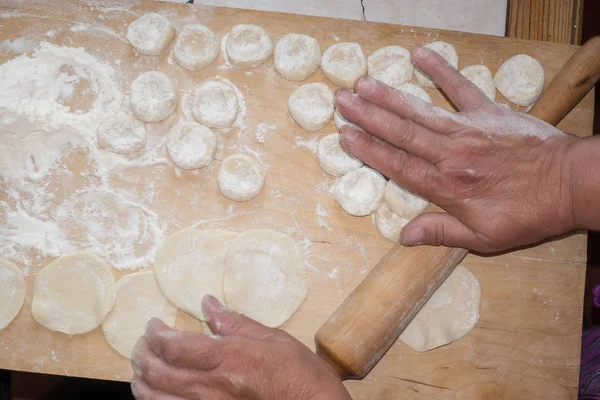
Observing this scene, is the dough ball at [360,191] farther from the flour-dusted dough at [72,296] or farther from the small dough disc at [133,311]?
the flour-dusted dough at [72,296]

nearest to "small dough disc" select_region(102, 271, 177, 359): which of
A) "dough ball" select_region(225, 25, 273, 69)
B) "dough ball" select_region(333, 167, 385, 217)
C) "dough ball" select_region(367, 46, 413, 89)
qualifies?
"dough ball" select_region(333, 167, 385, 217)

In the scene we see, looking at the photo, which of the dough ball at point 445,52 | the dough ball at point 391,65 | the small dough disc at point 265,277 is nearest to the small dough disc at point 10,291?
the small dough disc at point 265,277

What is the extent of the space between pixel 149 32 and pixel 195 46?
17 centimetres

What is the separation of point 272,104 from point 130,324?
917 mm

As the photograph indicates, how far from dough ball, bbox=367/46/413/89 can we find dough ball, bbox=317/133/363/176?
0.30 metres

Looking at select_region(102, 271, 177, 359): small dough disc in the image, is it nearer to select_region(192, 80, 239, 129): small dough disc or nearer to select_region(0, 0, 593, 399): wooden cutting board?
select_region(0, 0, 593, 399): wooden cutting board

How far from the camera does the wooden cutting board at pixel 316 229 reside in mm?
1815

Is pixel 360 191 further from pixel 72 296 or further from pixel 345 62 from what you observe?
pixel 72 296

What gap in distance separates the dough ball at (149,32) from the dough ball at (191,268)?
2.20ft

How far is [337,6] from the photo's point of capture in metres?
2.27

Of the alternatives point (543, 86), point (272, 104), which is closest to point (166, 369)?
point (272, 104)

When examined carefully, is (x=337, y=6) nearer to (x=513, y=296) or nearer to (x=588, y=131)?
(x=588, y=131)

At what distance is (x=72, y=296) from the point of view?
5.90 feet

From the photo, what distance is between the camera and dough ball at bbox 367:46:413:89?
1.89 m
